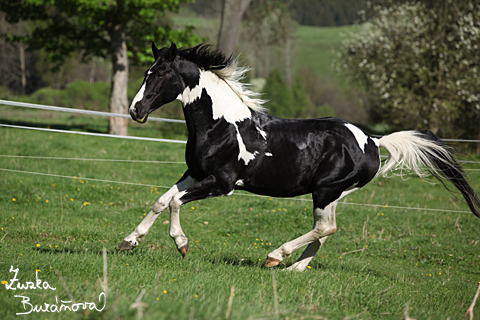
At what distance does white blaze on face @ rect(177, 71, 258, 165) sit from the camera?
178 inches

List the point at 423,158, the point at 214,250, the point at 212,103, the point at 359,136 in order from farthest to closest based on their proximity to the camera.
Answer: the point at 214,250 < the point at 423,158 < the point at 359,136 < the point at 212,103

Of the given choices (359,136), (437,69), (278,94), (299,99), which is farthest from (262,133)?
(299,99)

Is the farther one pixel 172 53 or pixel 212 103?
pixel 212 103

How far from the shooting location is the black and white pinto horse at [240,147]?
439cm

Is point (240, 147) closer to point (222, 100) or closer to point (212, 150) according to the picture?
point (212, 150)

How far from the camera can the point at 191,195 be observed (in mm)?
4375

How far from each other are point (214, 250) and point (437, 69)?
17.7 meters

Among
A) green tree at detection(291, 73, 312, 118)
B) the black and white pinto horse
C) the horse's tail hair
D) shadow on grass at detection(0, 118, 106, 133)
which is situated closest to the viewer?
the black and white pinto horse

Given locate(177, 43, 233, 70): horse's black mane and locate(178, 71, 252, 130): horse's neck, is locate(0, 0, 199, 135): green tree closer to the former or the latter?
locate(177, 43, 233, 70): horse's black mane

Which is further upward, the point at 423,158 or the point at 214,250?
the point at 423,158

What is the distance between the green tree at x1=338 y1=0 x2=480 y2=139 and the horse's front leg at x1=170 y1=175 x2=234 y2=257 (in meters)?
16.9

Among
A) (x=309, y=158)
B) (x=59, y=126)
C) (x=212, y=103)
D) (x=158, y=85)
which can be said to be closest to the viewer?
(x=158, y=85)

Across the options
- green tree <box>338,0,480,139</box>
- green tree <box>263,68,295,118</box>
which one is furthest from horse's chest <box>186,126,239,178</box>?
green tree <box>263,68,295,118</box>

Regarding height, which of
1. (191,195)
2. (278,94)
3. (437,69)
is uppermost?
(437,69)
